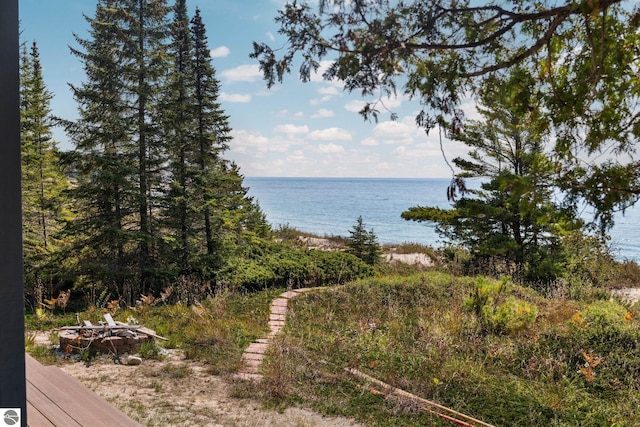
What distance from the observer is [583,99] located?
3.69 metres

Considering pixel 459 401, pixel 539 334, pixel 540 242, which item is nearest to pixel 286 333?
pixel 459 401

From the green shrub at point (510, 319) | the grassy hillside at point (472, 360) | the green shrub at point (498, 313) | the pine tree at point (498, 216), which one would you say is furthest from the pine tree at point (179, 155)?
the green shrub at point (510, 319)

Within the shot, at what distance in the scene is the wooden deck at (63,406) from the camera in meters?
2.20

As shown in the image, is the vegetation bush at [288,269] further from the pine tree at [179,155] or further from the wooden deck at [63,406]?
the wooden deck at [63,406]

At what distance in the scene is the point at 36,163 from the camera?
37.3ft

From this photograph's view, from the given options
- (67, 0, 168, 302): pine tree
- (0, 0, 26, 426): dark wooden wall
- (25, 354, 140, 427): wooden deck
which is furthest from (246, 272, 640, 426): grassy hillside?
(67, 0, 168, 302): pine tree

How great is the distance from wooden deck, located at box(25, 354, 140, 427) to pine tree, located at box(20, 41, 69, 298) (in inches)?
335

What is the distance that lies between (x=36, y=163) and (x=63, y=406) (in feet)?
35.8

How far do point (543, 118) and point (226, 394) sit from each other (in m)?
3.69

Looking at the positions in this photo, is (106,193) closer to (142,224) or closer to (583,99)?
(142,224)

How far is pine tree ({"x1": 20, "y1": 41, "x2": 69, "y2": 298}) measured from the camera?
10.7 meters

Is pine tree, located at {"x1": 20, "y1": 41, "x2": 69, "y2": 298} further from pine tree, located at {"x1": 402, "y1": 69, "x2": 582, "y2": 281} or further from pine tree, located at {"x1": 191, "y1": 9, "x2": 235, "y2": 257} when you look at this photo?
pine tree, located at {"x1": 402, "y1": 69, "x2": 582, "y2": 281}

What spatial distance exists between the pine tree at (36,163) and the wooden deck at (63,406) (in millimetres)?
8518

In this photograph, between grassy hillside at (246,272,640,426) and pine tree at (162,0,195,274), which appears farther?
pine tree at (162,0,195,274)
